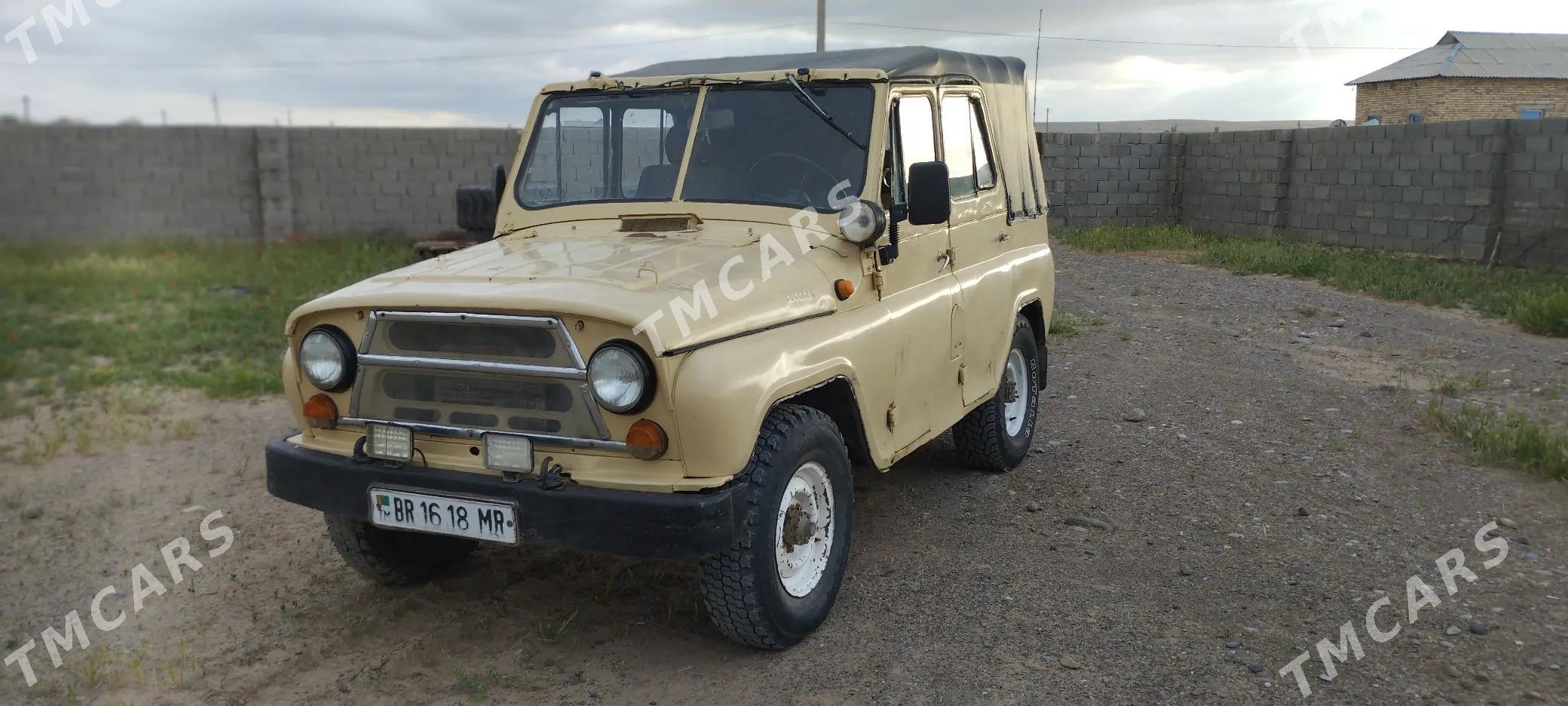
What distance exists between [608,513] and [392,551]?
1.39 m

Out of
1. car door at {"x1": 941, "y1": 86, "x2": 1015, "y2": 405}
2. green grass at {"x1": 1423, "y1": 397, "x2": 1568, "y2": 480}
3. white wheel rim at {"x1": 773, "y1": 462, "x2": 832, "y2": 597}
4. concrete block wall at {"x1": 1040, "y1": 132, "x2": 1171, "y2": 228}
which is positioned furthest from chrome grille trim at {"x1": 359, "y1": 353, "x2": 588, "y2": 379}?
concrete block wall at {"x1": 1040, "y1": 132, "x2": 1171, "y2": 228}

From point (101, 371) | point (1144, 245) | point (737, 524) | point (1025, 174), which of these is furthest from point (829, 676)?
point (1144, 245)

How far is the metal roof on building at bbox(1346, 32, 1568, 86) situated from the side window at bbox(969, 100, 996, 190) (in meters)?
30.0

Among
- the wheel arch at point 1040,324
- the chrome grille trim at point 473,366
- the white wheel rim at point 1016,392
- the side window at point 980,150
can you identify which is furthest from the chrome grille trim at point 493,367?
the wheel arch at point 1040,324

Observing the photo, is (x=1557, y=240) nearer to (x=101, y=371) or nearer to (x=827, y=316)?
(x=827, y=316)

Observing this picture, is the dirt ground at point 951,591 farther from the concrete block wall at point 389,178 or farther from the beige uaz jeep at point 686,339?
the concrete block wall at point 389,178

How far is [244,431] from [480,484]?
13.0 ft

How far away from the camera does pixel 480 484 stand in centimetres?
340

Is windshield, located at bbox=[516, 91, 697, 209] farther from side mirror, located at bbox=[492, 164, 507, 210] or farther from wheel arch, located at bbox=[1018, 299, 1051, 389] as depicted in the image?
wheel arch, located at bbox=[1018, 299, 1051, 389]

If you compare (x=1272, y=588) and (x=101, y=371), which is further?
(x=1272, y=588)

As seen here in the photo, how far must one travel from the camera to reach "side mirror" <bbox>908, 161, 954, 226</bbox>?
4.04 m

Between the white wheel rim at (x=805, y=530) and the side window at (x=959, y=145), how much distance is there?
1.63 m

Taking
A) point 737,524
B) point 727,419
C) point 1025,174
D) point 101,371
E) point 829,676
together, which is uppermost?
point 1025,174

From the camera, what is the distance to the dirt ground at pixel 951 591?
3541 millimetres
